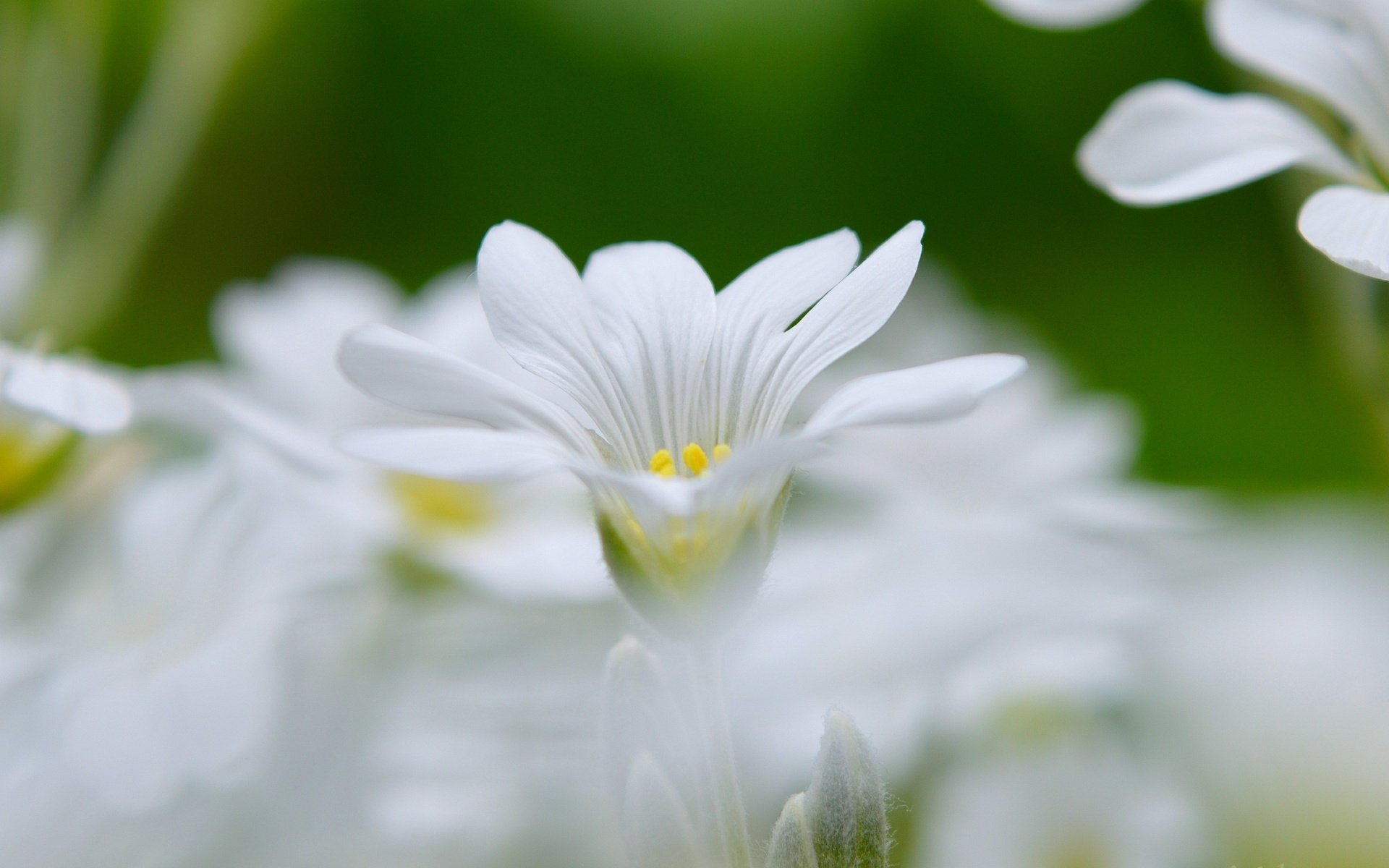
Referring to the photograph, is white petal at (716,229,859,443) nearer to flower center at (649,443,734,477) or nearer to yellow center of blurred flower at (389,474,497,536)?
flower center at (649,443,734,477)

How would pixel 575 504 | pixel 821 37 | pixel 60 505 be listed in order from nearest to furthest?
1. pixel 60 505
2. pixel 575 504
3. pixel 821 37

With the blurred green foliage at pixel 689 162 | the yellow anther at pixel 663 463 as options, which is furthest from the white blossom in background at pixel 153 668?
the blurred green foliage at pixel 689 162

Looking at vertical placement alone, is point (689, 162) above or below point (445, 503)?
above

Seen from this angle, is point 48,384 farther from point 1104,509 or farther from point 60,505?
point 1104,509

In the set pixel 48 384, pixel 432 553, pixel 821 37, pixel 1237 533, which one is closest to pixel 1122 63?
pixel 821 37

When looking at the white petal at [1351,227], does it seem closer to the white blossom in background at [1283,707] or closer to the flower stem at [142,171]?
the white blossom in background at [1283,707]

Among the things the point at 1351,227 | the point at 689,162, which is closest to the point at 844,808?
the point at 1351,227

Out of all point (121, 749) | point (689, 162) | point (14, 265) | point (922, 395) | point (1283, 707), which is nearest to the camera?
point (922, 395)

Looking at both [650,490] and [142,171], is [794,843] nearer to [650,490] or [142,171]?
[650,490]
